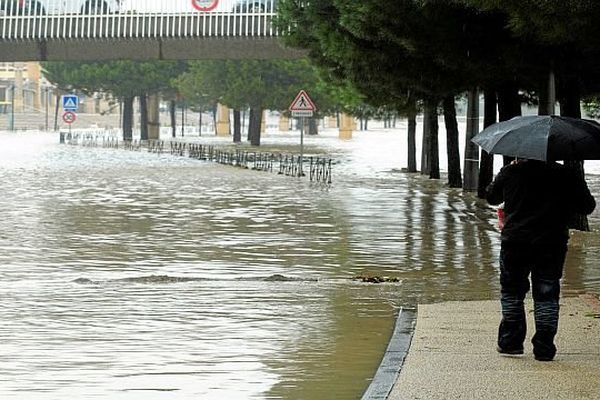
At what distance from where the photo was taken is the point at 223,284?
17844 mm

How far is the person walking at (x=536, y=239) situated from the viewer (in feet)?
38.5

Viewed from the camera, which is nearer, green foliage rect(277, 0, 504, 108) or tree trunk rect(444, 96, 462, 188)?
green foliage rect(277, 0, 504, 108)

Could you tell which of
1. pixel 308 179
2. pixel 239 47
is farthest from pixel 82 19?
pixel 308 179

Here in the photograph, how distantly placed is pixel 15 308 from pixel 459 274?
6.31m

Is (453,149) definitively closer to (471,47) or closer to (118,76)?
(471,47)

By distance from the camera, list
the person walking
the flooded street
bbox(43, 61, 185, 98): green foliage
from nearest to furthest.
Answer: the flooded street
the person walking
bbox(43, 61, 185, 98): green foliage

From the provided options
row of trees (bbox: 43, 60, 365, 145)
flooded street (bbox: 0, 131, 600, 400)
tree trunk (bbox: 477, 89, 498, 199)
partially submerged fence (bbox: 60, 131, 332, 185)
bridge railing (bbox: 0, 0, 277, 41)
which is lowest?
flooded street (bbox: 0, 131, 600, 400)

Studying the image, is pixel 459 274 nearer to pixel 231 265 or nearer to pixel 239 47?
pixel 231 265

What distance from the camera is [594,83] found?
94.4 ft

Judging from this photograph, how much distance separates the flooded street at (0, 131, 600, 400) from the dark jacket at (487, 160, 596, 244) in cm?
162

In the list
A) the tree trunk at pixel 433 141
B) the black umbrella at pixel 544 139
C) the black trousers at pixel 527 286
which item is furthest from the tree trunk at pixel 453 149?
the black trousers at pixel 527 286

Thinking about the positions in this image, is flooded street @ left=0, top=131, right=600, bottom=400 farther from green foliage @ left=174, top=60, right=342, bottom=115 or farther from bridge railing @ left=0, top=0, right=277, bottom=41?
green foliage @ left=174, top=60, right=342, bottom=115

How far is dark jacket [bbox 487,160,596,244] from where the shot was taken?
11.8 metres

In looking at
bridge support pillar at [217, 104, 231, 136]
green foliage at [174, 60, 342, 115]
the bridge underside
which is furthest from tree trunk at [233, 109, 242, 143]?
bridge support pillar at [217, 104, 231, 136]
